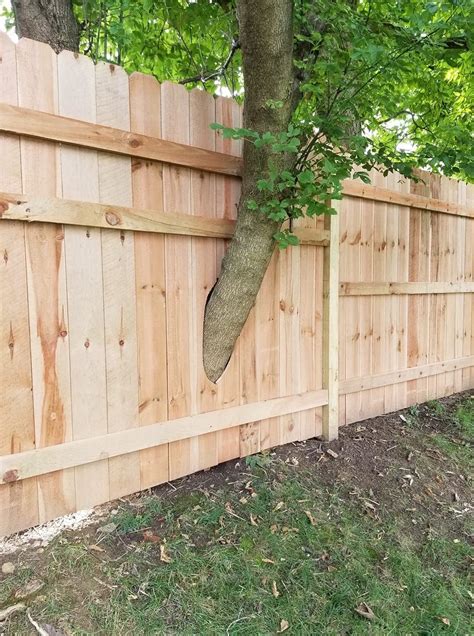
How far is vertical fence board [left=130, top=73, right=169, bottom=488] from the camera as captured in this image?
2.00m

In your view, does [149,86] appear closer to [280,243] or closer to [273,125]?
[273,125]

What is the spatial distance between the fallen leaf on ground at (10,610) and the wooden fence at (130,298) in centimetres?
39

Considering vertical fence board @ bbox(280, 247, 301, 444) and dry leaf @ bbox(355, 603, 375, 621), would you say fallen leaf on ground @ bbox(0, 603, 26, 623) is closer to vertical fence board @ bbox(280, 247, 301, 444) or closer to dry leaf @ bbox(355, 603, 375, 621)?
dry leaf @ bbox(355, 603, 375, 621)

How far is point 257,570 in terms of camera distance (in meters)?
1.69

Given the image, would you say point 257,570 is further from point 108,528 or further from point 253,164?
point 253,164

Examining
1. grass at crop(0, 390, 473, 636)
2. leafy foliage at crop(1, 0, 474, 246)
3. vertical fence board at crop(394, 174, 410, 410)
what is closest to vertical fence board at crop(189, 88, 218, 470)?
leafy foliage at crop(1, 0, 474, 246)

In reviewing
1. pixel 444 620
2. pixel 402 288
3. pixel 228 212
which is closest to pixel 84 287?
pixel 228 212

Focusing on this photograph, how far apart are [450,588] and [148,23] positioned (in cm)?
416

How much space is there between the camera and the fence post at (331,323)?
2775 millimetres

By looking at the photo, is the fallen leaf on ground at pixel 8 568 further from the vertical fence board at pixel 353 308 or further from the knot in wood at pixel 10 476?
the vertical fence board at pixel 353 308

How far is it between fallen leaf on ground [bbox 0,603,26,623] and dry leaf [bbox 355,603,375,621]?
1.12m

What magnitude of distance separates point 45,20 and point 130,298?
75.7 inches

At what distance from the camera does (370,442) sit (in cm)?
284

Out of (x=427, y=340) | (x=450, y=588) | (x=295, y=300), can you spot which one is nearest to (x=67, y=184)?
(x=295, y=300)
